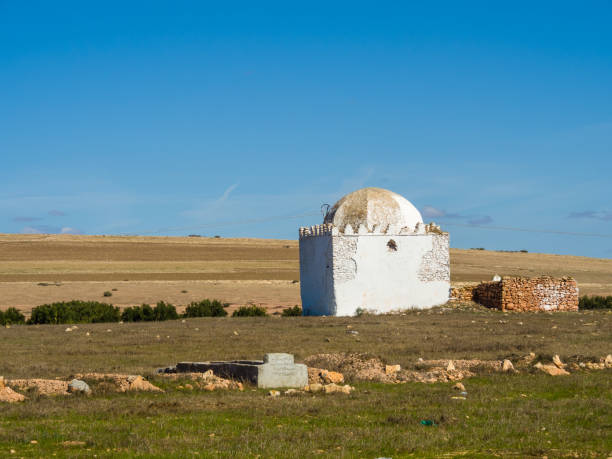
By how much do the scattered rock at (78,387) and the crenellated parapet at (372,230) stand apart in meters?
20.3

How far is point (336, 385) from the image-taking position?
13758mm

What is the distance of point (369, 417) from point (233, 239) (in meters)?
92.6

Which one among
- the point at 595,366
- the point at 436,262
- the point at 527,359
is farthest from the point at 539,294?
the point at 595,366

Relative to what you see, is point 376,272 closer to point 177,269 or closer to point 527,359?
point 527,359

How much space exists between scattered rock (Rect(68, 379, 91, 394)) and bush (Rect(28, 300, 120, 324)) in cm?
2187

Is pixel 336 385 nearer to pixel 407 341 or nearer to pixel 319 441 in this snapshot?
pixel 319 441

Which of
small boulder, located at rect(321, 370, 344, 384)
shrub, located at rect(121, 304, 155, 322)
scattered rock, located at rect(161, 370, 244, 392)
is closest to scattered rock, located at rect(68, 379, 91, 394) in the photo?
scattered rock, located at rect(161, 370, 244, 392)

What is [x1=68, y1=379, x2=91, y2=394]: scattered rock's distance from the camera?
13211mm

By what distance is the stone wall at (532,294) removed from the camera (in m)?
34.8

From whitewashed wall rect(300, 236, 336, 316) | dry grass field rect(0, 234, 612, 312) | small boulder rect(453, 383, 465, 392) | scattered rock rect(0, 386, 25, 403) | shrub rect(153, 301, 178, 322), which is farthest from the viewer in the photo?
dry grass field rect(0, 234, 612, 312)

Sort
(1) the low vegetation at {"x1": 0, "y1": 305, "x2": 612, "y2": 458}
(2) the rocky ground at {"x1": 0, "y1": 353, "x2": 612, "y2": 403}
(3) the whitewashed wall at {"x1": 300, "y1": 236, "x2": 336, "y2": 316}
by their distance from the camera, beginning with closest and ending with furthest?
(1) the low vegetation at {"x1": 0, "y1": 305, "x2": 612, "y2": 458} < (2) the rocky ground at {"x1": 0, "y1": 353, "x2": 612, "y2": 403} < (3) the whitewashed wall at {"x1": 300, "y1": 236, "x2": 336, "y2": 316}

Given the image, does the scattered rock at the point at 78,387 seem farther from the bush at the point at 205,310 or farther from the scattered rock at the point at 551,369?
the bush at the point at 205,310

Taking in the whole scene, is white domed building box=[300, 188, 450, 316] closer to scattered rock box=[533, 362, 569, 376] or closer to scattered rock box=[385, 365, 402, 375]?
scattered rock box=[385, 365, 402, 375]

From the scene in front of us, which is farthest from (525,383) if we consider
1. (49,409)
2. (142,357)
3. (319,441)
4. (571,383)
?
Result: (142,357)
